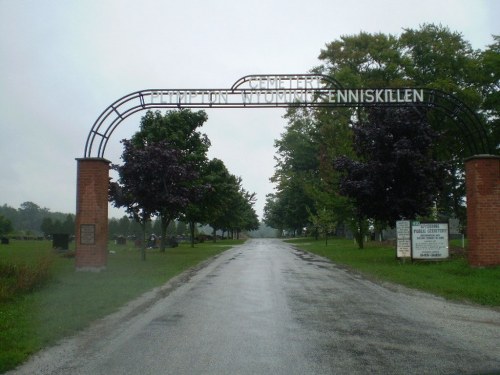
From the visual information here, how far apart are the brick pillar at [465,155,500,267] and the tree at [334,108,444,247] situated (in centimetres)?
497

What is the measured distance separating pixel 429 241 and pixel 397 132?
17.0 ft

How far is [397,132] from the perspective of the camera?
25219 mm

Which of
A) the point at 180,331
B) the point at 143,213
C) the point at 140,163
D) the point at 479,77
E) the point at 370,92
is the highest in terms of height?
the point at 479,77

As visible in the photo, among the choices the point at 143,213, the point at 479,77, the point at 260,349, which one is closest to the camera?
the point at 260,349

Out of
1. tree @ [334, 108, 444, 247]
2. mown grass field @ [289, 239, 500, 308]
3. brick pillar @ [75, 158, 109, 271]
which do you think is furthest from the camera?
tree @ [334, 108, 444, 247]

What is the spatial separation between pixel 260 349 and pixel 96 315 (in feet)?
13.8

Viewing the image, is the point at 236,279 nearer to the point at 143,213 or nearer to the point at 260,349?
the point at 260,349

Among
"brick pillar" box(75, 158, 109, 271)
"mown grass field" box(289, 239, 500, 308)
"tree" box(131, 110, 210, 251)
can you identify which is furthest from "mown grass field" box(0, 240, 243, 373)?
"tree" box(131, 110, 210, 251)

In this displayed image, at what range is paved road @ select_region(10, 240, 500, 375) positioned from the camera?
699cm

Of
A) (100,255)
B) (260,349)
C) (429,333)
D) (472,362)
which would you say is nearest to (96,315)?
(260,349)

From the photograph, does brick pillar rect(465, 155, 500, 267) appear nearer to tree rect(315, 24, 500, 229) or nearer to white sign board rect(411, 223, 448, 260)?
white sign board rect(411, 223, 448, 260)

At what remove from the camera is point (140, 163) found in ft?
89.2

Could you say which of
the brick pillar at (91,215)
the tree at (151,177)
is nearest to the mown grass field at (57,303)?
the brick pillar at (91,215)

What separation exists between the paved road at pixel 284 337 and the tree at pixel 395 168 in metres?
10.9
